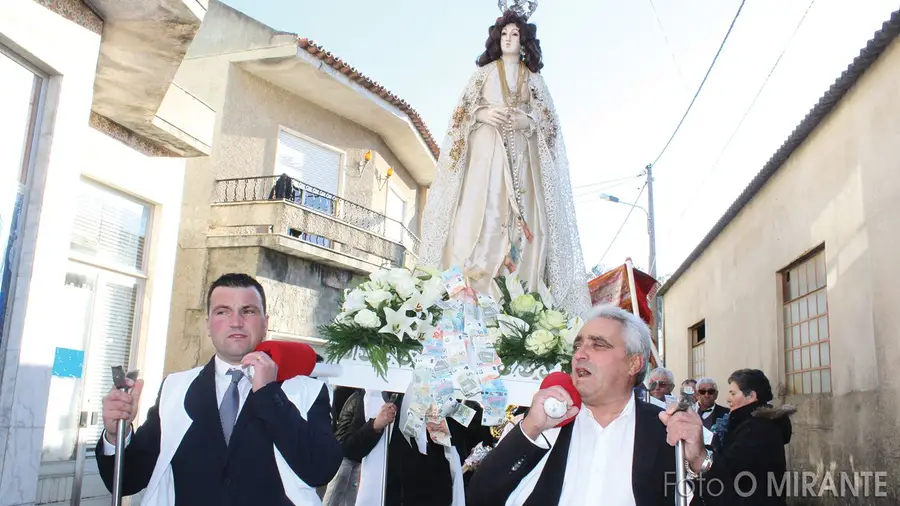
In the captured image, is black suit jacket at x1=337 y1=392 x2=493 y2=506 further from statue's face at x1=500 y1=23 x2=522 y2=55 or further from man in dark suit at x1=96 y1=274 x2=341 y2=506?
statue's face at x1=500 y1=23 x2=522 y2=55

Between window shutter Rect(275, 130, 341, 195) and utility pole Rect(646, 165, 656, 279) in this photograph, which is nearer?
window shutter Rect(275, 130, 341, 195)

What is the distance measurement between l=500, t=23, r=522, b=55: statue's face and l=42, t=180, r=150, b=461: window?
5.01 metres

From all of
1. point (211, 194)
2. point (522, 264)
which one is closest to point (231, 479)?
point (522, 264)

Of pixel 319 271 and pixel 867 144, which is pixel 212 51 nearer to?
pixel 319 271

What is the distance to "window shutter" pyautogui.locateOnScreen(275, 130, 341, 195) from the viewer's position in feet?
50.6

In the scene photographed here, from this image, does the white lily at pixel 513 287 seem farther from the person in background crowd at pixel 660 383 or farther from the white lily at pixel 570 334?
the person in background crowd at pixel 660 383

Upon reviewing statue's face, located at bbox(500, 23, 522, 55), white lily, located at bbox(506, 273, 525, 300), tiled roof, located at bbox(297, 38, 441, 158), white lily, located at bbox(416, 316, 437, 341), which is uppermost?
tiled roof, located at bbox(297, 38, 441, 158)

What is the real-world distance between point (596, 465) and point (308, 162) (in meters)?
13.9

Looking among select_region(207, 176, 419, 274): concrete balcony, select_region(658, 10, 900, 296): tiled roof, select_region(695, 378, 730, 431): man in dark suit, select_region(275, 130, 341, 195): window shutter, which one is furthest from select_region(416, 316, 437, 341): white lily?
Result: select_region(275, 130, 341, 195): window shutter

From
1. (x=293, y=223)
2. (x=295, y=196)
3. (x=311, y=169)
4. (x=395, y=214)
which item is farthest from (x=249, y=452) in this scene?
(x=395, y=214)

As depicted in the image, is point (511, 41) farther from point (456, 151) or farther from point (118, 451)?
point (118, 451)

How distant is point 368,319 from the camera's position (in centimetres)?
357

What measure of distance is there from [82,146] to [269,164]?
29.1 feet

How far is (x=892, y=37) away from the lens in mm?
6543
